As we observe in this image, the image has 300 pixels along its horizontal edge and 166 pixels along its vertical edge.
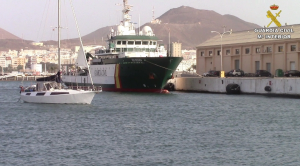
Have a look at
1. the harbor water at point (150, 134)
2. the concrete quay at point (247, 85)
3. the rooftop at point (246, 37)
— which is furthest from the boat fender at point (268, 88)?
the rooftop at point (246, 37)

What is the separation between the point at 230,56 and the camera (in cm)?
6844

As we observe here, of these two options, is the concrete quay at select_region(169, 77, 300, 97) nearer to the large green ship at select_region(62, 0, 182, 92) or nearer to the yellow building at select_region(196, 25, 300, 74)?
the large green ship at select_region(62, 0, 182, 92)

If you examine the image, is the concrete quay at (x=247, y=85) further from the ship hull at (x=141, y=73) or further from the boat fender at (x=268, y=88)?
the ship hull at (x=141, y=73)

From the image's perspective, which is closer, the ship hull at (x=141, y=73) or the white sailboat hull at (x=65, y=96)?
the white sailboat hull at (x=65, y=96)

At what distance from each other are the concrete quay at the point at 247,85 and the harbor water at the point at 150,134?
556 centimetres

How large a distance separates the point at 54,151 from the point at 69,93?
53.5 feet

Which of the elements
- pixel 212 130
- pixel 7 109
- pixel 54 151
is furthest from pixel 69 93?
pixel 54 151

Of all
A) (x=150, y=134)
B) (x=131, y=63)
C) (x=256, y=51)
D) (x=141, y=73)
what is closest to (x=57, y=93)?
(x=150, y=134)

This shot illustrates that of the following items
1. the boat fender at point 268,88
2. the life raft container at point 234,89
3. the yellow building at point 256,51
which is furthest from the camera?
the yellow building at point 256,51

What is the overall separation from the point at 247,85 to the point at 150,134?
28.0 metres

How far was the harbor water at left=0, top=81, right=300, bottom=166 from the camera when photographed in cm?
2052

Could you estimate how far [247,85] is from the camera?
52.2m

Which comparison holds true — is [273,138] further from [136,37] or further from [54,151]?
[136,37]

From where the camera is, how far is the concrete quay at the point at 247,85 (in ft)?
153
